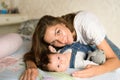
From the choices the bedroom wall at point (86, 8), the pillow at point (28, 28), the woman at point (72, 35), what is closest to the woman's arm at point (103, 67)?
the woman at point (72, 35)

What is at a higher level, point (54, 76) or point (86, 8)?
point (86, 8)

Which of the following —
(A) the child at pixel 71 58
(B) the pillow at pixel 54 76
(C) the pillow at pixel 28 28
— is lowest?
(C) the pillow at pixel 28 28

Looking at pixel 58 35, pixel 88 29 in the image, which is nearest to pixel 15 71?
pixel 58 35

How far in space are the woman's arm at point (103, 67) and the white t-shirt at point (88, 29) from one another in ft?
0.15

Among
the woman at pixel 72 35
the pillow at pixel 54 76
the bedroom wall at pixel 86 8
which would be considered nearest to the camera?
the pillow at pixel 54 76

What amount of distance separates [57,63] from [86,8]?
3.01ft

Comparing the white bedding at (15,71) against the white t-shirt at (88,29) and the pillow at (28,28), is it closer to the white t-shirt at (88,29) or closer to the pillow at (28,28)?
the white t-shirt at (88,29)

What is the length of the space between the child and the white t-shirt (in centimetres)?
5

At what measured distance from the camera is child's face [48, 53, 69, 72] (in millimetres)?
1046

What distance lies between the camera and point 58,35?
1.16m

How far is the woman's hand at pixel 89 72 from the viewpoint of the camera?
102 cm

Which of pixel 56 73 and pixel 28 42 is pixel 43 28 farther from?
pixel 28 42

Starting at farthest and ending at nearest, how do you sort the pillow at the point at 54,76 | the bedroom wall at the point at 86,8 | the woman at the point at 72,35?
the bedroom wall at the point at 86,8 < the woman at the point at 72,35 < the pillow at the point at 54,76

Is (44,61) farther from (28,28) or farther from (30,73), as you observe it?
(28,28)
